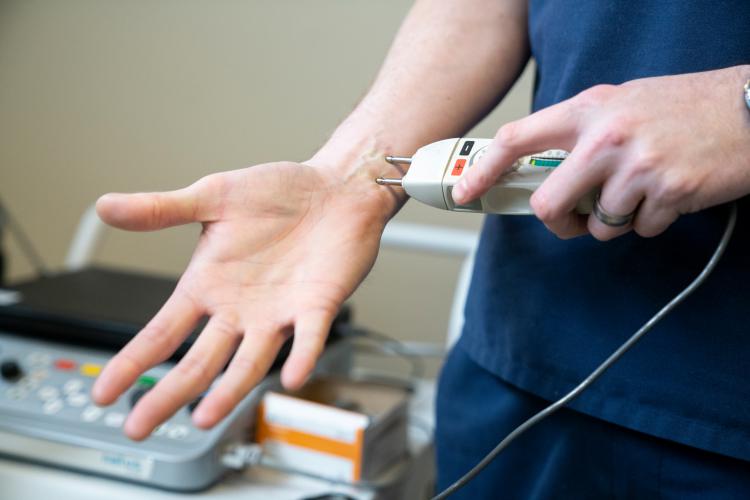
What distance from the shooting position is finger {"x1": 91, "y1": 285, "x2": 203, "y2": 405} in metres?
0.46

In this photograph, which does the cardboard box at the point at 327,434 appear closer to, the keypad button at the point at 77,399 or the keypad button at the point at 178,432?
the keypad button at the point at 178,432

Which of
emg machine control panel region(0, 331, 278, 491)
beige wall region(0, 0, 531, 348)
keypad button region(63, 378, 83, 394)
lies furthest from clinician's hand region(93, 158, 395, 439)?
beige wall region(0, 0, 531, 348)

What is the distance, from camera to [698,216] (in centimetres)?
56

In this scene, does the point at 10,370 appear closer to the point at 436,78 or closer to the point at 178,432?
the point at 178,432

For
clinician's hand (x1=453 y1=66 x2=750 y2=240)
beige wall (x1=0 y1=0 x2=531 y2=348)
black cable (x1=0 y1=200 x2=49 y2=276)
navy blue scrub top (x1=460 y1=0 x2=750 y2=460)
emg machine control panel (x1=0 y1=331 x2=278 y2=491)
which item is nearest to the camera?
clinician's hand (x1=453 y1=66 x2=750 y2=240)

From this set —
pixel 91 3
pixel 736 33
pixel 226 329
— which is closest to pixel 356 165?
pixel 226 329

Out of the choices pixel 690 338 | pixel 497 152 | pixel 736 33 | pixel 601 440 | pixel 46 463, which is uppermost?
pixel 736 33

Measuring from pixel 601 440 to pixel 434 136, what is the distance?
29 cm

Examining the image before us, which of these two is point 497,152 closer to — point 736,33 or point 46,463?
point 736,33

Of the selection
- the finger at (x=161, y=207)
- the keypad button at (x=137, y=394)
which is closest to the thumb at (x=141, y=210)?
the finger at (x=161, y=207)

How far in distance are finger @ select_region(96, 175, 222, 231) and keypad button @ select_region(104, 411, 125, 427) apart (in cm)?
35

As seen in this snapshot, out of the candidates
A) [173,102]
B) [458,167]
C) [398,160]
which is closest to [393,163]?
[398,160]

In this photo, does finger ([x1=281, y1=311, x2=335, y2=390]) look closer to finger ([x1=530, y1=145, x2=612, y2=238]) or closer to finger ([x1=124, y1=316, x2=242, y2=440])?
finger ([x1=124, y1=316, x2=242, y2=440])

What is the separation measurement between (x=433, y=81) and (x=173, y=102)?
3.65 feet
